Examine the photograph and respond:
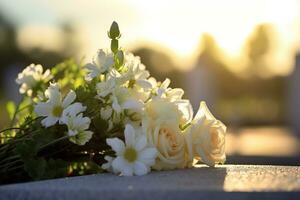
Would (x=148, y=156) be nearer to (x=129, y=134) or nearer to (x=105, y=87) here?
(x=129, y=134)

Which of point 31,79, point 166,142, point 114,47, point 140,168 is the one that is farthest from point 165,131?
point 31,79

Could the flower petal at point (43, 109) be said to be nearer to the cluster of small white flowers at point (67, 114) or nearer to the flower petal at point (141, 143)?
the cluster of small white flowers at point (67, 114)

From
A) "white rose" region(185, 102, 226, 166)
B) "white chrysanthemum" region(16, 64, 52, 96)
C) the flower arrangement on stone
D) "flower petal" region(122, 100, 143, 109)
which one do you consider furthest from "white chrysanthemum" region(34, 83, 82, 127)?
"white chrysanthemum" region(16, 64, 52, 96)

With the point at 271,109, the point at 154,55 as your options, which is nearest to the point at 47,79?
the point at 271,109

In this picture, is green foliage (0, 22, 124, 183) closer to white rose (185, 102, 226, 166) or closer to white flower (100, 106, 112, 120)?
white flower (100, 106, 112, 120)

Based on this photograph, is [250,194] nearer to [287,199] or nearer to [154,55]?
[287,199]

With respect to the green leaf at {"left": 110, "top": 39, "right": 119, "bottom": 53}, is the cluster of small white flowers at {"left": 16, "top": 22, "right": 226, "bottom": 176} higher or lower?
lower
